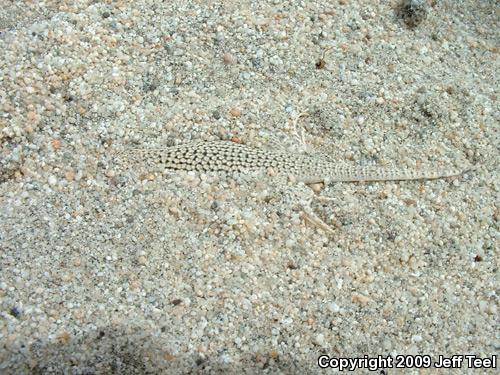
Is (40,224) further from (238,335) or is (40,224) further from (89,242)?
(238,335)

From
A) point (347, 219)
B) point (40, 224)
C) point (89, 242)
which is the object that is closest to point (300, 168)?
point (347, 219)

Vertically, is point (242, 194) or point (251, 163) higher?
point (251, 163)

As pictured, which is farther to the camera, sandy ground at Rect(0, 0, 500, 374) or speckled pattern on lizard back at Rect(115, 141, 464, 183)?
speckled pattern on lizard back at Rect(115, 141, 464, 183)

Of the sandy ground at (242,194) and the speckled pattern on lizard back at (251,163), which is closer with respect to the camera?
the sandy ground at (242,194)
